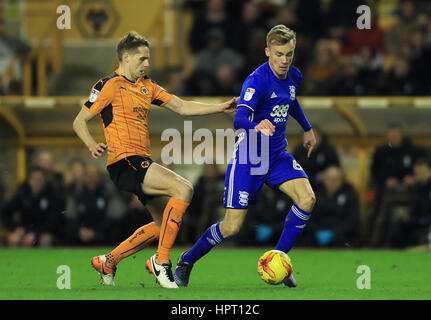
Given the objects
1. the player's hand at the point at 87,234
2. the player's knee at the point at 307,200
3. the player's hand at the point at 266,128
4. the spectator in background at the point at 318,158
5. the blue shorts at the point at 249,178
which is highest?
the player's hand at the point at 266,128

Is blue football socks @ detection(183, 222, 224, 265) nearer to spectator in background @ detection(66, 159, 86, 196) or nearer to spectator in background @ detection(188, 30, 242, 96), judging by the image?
spectator in background @ detection(66, 159, 86, 196)

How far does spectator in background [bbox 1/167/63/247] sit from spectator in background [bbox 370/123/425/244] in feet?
13.9

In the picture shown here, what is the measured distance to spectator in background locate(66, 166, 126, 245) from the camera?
1389 cm

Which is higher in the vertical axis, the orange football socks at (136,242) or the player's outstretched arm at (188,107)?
the player's outstretched arm at (188,107)

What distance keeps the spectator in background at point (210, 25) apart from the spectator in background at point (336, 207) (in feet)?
11.6

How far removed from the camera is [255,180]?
8320 millimetres

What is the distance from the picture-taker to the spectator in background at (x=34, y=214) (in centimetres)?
1382

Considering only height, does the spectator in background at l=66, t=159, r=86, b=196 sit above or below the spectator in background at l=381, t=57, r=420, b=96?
below

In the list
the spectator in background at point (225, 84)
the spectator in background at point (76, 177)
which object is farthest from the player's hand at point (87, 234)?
the spectator in background at point (225, 84)

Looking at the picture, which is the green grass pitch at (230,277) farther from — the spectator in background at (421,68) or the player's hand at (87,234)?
the spectator in background at (421,68)

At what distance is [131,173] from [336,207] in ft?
18.5

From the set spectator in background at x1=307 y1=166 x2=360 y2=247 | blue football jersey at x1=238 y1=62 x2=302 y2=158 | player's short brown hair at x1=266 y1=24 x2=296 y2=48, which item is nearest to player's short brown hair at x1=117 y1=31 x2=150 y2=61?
blue football jersey at x1=238 y1=62 x2=302 y2=158

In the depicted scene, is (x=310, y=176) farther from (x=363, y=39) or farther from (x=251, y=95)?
(x=251, y=95)

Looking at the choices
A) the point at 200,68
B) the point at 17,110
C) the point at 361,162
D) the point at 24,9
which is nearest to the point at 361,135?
the point at 361,162
